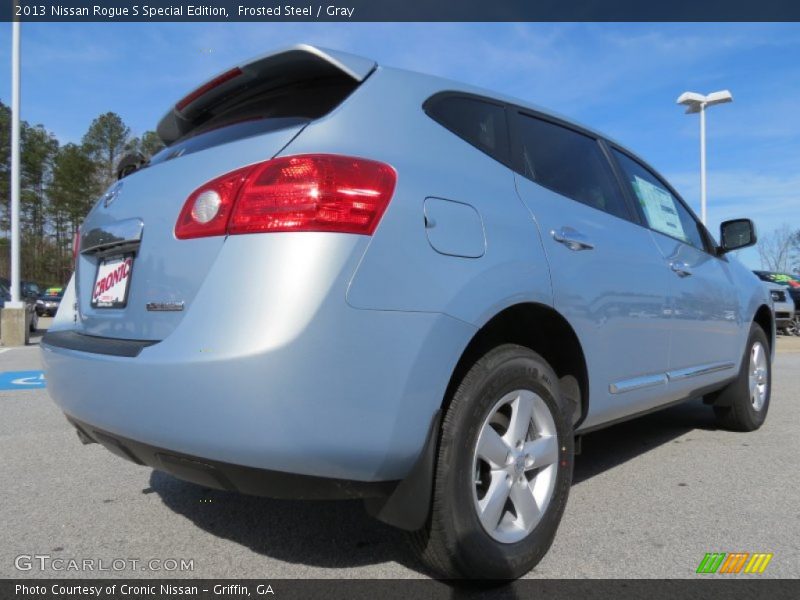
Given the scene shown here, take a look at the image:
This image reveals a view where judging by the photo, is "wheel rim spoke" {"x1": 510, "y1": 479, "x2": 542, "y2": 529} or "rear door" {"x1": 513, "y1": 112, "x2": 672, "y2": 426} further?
"rear door" {"x1": 513, "y1": 112, "x2": 672, "y2": 426}

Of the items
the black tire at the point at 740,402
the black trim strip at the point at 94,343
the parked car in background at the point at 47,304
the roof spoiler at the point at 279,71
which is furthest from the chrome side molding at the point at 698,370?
the parked car in background at the point at 47,304

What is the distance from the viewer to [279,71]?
2311 mm

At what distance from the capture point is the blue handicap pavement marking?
6555 millimetres

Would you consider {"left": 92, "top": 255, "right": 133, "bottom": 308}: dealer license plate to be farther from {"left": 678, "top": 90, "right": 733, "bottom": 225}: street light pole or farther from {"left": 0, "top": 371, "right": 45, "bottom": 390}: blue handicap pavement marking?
{"left": 678, "top": 90, "right": 733, "bottom": 225}: street light pole

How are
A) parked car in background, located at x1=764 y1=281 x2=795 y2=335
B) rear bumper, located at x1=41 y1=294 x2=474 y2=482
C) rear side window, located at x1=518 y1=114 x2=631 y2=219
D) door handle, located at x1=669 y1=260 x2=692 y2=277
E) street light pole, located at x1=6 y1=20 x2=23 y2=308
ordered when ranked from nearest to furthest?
rear bumper, located at x1=41 y1=294 x2=474 y2=482, rear side window, located at x1=518 y1=114 x2=631 y2=219, door handle, located at x1=669 y1=260 x2=692 y2=277, street light pole, located at x1=6 y1=20 x2=23 y2=308, parked car in background, located at x1=764 y1=281 x2=795 y2=335

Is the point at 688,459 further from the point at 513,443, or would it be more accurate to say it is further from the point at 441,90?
the point at 441,90

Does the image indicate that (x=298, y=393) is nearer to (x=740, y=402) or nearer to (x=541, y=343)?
(x=541, y=343)

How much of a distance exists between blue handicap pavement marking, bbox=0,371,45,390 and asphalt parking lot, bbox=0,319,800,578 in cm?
270

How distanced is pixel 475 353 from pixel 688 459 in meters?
2.36

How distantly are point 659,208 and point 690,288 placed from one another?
0.50m

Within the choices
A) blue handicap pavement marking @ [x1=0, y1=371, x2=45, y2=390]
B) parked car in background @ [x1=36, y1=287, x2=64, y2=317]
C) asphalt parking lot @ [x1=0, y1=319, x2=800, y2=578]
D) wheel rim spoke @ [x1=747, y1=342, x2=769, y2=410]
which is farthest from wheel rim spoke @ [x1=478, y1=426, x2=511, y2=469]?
parked car in background @ [x1=36, y1=287, x2=64, y2=317]

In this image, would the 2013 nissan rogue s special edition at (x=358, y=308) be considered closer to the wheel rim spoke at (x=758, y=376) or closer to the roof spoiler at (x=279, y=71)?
the roof spoiler at (x=279, y=71)

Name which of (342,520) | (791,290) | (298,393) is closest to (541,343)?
(342,520)

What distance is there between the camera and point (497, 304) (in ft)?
7.00
